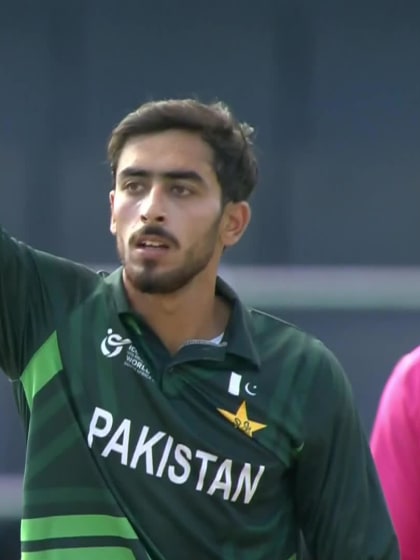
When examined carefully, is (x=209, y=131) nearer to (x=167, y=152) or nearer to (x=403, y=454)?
(x=167, y=152)

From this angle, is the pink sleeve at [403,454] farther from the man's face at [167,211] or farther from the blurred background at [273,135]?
the blurred background at [273,135]

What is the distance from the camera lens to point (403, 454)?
278 cm

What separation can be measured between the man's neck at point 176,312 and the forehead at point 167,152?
0.20 m

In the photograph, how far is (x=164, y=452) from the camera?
2541 mm

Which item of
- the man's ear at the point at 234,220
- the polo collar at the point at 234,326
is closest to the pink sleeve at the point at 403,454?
the polo collar at the point at 234,326

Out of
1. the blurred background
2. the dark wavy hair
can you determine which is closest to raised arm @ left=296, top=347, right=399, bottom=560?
the dark wavy hair

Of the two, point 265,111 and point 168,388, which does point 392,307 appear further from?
point 168,388

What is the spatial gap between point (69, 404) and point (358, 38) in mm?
2244

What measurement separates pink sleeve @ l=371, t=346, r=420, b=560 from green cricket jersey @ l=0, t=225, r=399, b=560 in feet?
0.33

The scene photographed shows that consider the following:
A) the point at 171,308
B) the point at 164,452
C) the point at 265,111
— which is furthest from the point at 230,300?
the point at 265,111

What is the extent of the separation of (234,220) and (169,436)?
43 centimetres

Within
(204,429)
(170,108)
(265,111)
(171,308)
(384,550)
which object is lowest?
(384,550)

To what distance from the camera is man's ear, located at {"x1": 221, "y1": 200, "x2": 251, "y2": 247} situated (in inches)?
108

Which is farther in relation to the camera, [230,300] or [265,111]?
[265,111]
